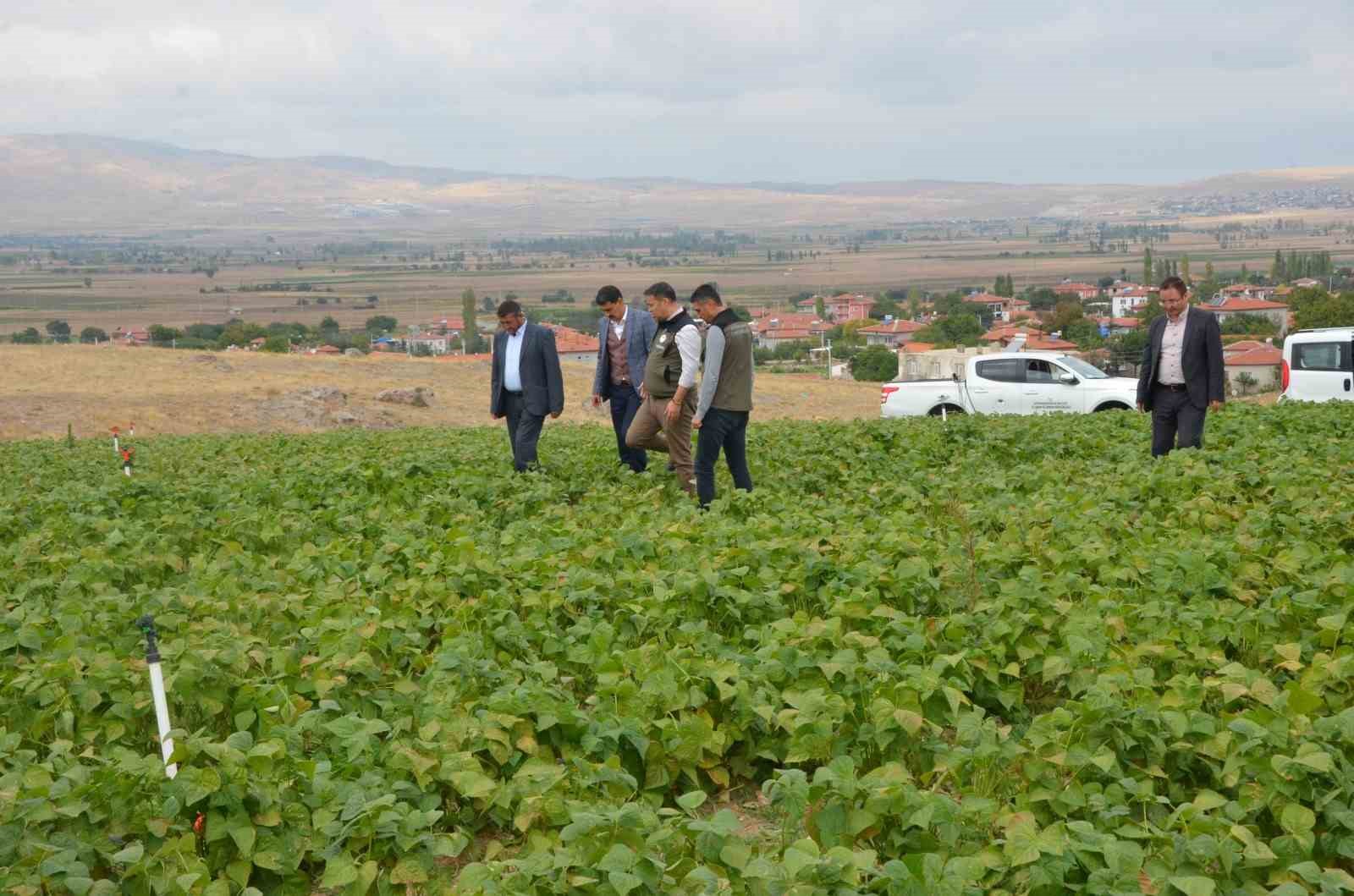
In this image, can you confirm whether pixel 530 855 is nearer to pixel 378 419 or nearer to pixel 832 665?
pixel 832 665

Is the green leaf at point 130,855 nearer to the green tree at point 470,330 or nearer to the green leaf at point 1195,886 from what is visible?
the green leaf at point 1195,886

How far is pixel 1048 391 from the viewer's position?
2331 cm

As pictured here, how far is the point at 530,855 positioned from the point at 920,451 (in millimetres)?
9483

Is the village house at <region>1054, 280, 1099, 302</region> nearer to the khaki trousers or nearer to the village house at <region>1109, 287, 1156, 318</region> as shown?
the village house at <region>1109, 287, 1156, 318</region>

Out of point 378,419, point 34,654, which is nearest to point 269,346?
point 378,419

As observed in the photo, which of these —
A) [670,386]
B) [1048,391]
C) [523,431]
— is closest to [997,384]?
[1048,391]

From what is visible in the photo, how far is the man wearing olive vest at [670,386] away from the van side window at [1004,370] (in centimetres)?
1445

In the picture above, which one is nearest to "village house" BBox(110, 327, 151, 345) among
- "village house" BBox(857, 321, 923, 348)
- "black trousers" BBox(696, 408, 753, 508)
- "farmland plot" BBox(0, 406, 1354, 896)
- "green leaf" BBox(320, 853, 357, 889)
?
"village house" BBox(857, 321, 923, 348)

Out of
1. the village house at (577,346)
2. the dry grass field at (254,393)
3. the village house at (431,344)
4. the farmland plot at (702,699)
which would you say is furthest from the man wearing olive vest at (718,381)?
the village house at (431,344)

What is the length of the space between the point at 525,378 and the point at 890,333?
3652 inches

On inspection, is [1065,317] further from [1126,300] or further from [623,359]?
[623,359]

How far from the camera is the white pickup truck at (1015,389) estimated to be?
2300cm

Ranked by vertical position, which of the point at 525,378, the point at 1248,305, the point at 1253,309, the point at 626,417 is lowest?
the point at 1253,309

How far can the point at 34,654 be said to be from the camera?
6.00m
